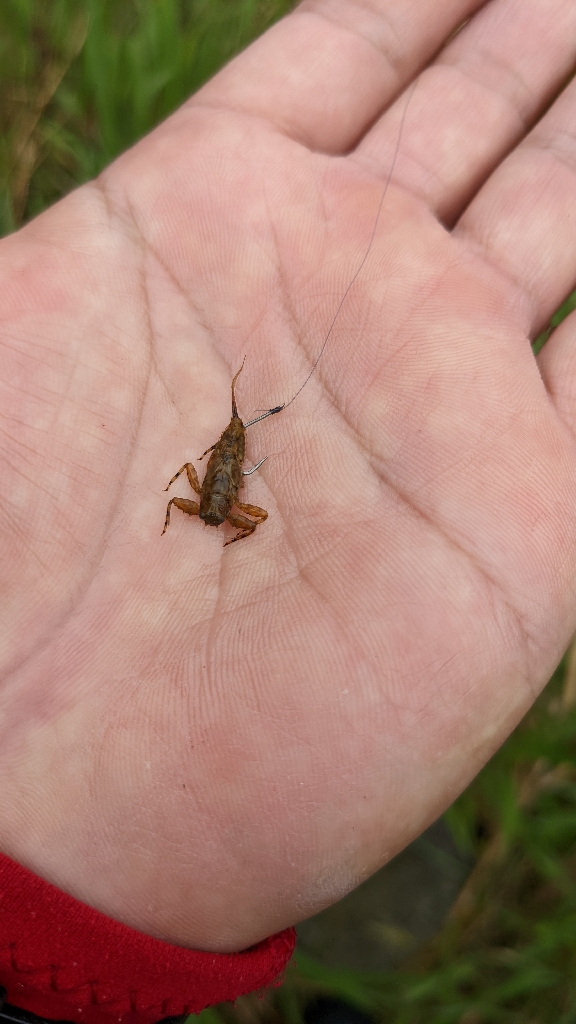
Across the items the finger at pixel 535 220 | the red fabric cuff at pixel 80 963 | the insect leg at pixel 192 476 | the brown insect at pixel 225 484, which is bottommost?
the red fabric cuff at pixel 80 963

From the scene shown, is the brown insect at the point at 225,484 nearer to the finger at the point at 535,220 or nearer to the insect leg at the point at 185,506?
the insect leg at the point at 185,506

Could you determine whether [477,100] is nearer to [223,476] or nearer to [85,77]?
[85,77]

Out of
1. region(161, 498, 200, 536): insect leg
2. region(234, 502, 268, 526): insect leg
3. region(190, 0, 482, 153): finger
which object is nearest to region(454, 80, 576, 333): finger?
region(190, 0, 482, 153): finger

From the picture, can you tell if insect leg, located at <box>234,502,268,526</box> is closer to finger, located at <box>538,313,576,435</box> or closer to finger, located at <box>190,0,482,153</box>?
finger, located at <box>538,313,576,435</box>

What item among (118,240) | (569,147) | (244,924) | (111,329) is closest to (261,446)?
(111,329)

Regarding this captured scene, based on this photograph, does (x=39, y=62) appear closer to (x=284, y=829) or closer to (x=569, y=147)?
(x=569, y=147)

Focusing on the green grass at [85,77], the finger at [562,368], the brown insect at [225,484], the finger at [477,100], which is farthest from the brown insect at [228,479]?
the green grass at [85,77]
